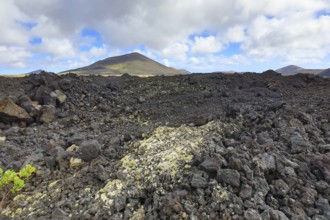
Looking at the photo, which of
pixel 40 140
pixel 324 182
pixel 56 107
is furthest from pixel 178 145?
pixel 56 107

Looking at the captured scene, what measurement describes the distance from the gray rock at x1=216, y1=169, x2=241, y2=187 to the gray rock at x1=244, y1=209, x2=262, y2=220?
55 cm

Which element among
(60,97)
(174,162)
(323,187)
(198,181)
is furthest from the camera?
Answer: (60,97)

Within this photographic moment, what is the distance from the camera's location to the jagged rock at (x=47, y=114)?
11.4m

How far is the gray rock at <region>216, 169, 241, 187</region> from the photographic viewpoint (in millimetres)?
5415

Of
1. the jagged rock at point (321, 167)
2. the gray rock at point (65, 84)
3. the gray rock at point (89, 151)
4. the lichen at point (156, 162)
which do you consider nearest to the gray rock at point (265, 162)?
the jagged rock at point (321, 167)

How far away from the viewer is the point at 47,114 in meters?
11.5

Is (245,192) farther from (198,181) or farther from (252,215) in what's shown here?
(198,181)

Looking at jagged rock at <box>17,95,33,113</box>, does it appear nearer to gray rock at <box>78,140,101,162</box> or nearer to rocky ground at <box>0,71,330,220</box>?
rocky ground at <box>0,71,330,220</box>

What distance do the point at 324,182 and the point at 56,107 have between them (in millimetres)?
9685

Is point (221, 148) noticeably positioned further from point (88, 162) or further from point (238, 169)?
point (88, 162)

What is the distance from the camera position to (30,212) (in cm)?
569

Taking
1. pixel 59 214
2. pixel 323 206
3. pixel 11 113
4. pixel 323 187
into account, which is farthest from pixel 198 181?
pixel 11 113

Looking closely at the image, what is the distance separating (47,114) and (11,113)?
3.74 ft

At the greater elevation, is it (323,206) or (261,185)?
(261,185)
